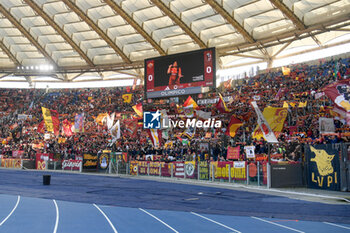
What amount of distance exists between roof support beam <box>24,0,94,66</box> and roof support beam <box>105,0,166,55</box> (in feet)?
30.8

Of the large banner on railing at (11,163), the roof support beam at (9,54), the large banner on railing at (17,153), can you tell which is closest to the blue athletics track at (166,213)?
the large banner on railing at (11,163)

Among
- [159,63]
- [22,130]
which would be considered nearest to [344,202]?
[159,63]

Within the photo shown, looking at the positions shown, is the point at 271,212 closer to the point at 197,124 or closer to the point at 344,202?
the point at 344,202

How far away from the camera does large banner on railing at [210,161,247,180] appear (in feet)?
70.6

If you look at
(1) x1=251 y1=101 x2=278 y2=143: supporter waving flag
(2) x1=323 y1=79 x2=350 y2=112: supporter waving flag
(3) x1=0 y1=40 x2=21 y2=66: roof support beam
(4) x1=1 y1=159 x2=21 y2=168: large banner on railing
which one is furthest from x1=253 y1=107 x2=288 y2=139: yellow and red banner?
(3) x1=0 y1=40 x2=21 y2=66: roof support beam

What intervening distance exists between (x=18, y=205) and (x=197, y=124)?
23.9 metres

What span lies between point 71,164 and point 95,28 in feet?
56.5

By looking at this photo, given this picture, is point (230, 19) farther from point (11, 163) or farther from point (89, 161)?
point (11, 163)

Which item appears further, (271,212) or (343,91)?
(343,91)

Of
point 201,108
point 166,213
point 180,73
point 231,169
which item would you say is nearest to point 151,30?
point 180,73

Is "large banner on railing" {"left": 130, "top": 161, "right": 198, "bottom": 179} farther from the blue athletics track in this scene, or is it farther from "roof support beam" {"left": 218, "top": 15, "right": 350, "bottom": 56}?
"roof support beam" {"left": 218, "top": 15, "right": 350, "bottom": 56}

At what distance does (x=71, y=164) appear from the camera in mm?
35938

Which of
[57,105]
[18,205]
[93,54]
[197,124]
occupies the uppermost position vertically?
[93,54]

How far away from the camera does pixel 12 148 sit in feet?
153
